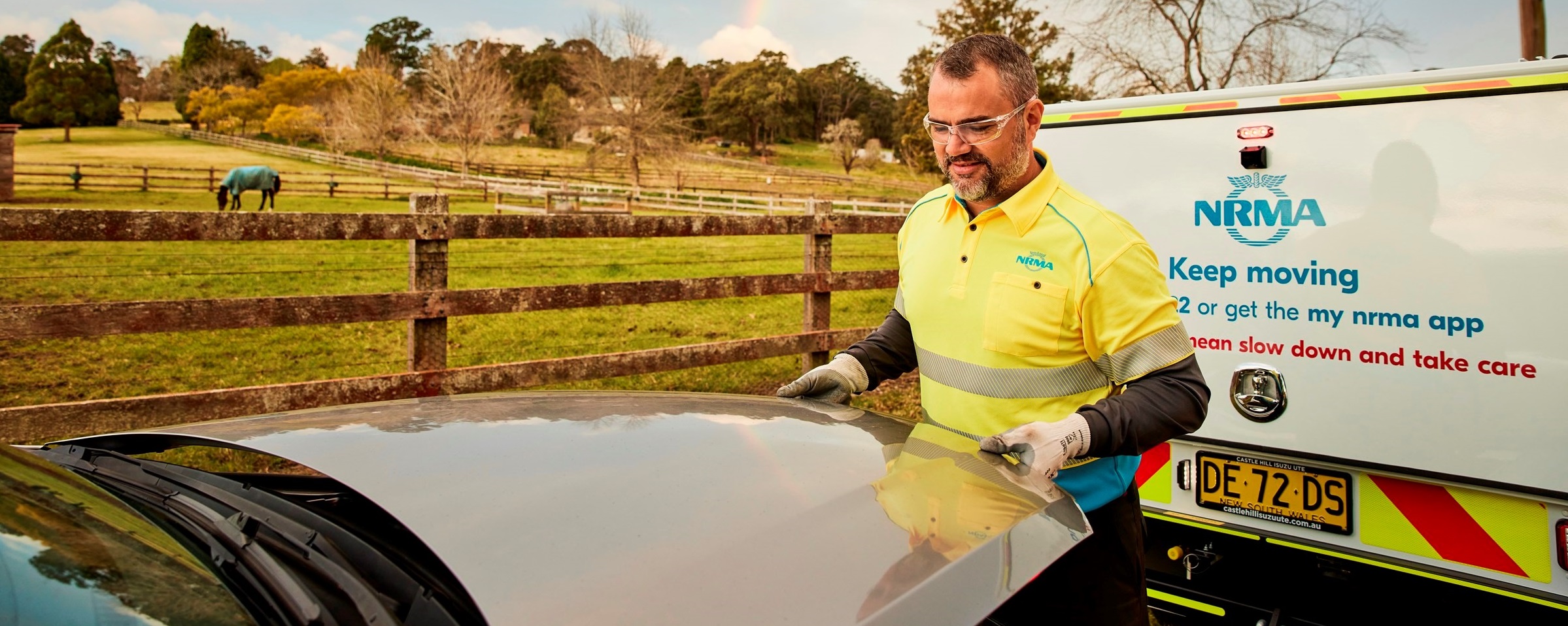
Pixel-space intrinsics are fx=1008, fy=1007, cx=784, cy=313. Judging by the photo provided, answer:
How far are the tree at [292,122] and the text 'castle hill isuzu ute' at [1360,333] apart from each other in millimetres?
73726

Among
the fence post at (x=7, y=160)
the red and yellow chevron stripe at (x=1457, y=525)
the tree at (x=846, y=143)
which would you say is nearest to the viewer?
the red and yellow chevron stripe at (x=1457, y=525)

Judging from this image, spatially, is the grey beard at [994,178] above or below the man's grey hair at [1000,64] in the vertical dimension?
below

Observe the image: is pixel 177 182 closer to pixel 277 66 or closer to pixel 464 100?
pixel 464 100

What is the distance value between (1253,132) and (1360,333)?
0.72 meters

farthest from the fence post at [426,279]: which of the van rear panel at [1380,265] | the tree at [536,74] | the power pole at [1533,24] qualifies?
the tree at [536,74]

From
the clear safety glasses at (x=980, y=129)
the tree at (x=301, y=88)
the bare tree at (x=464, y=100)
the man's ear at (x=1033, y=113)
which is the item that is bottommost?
the clear safety glasses at (x=980, y=129)

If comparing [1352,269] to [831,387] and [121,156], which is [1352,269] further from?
[121,156]

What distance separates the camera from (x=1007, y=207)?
7.72ft

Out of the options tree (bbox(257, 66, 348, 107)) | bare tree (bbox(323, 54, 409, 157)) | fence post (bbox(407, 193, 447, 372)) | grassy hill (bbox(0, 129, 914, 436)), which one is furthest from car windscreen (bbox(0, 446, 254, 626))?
tree (bbox(257, 66, 348, 107))

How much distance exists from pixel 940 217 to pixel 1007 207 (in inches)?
10.0

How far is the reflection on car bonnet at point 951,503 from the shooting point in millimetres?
1439

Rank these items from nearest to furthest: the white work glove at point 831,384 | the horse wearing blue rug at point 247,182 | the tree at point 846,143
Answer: the white work glove at point 831,384 < the horse wearing blue rug at point 247,182 < the tree at point 846,143

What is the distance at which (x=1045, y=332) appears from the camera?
2225 millimetres

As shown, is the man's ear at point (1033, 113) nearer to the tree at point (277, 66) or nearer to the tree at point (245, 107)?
the tree at point (245, 107)
